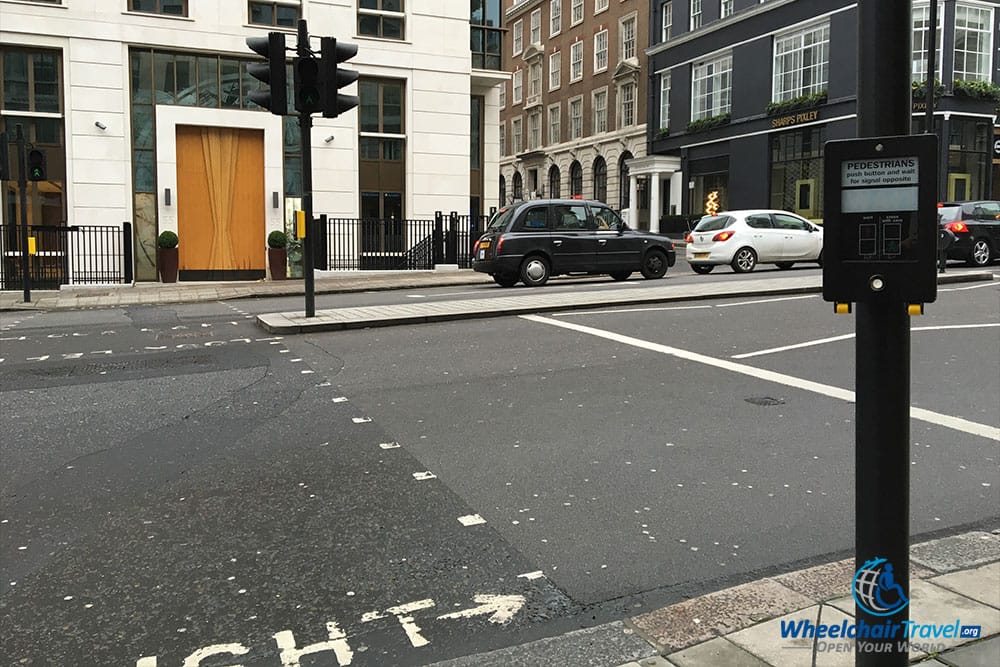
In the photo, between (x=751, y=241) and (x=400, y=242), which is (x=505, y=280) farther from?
(x=400, y=242)

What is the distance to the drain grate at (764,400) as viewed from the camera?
704cm

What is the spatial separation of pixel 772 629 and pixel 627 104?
5060 centimetres

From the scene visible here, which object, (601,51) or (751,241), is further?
(601,51)

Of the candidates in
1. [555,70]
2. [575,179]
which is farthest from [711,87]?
[555,70]

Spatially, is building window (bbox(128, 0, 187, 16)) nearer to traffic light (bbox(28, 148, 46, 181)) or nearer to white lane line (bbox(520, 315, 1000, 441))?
traffic light (bbox(28, 148, 46, 181))

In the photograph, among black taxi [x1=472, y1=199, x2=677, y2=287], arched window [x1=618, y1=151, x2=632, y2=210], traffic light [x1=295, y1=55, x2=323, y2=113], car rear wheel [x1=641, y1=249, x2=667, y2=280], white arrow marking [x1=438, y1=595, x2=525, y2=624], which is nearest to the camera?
white arrow marking [x1=438, y1=595, x2=525, y2=624]

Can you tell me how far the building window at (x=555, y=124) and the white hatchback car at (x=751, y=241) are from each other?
39386 millimetres

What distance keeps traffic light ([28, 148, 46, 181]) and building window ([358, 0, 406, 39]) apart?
37.6 feet

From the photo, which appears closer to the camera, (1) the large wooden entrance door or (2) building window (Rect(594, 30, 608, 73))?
(1) the large wooden entrance door

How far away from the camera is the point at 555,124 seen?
60.3m

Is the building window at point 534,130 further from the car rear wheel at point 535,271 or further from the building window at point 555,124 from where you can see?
the car rear wheel at point 535,271

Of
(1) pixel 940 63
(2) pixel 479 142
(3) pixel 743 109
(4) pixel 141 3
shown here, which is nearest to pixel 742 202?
(3) pixel 743 109

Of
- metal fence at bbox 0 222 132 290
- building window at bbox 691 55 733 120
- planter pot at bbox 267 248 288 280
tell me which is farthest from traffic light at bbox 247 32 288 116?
building window at bbox 691 55 733 120

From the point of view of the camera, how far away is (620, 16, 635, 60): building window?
164 feet
